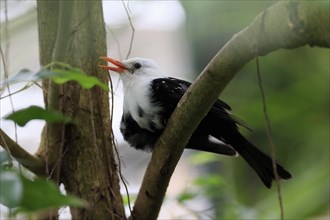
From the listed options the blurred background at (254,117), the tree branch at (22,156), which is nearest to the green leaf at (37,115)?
the tree branch at (22,156)

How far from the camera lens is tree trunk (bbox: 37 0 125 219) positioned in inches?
72.6

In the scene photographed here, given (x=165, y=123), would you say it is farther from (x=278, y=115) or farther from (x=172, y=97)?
(x=278, y=115)

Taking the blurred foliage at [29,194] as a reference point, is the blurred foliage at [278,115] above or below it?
below

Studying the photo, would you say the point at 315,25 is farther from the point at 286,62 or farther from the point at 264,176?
the point at 286,62

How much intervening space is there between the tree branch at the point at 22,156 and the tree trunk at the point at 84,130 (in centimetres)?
4

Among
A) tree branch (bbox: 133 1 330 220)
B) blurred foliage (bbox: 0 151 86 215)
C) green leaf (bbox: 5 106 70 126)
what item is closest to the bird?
tree branch (bbox: 133 1 330 220)

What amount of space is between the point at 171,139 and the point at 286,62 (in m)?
1.59

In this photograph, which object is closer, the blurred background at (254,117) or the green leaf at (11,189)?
the green leaf at (11,189)

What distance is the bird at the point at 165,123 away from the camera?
2182 mm

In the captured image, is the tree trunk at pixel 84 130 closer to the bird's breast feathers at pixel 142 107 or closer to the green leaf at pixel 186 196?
the bird's breast feathers at pixel 142 107

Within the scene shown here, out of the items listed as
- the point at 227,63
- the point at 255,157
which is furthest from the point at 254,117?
the point at 227,63

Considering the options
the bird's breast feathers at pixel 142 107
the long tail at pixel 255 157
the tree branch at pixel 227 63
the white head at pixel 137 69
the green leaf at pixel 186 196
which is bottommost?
the green leaf at pixel 186 196

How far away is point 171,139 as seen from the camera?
1.65 metres

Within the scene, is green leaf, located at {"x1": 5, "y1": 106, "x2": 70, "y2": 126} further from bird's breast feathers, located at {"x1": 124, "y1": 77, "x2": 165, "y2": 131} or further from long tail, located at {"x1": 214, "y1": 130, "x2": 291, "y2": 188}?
long tail, located at {"x1": 214, "y1": 130, "x2": 291, "y2": 188}
